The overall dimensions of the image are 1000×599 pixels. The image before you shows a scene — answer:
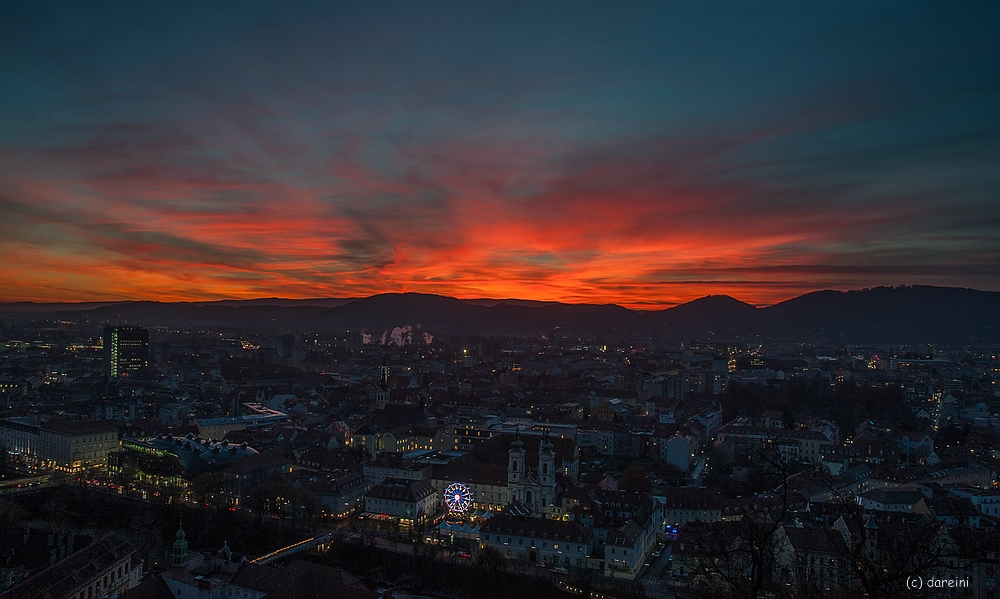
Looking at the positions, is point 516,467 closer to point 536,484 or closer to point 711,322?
point 536,484

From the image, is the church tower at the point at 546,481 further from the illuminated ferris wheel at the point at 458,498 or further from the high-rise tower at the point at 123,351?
the high-rise tower at the point at 123,351

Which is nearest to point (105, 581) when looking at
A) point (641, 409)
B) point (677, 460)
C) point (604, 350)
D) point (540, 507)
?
point (540, 507)

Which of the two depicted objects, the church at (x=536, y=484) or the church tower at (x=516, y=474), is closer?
the church at (x=536, y=484)

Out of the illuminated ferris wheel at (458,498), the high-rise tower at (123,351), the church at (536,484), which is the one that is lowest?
the illuminated ferris wheel at (458,498)

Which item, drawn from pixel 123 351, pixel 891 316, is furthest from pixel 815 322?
pixel 123 351

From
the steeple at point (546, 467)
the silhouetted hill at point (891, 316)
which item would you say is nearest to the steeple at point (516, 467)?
the steeple at point (546, 467)

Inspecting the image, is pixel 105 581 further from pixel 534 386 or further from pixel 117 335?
pixel 117 335

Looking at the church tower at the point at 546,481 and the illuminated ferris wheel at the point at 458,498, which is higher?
the church tower at the point at 546,481

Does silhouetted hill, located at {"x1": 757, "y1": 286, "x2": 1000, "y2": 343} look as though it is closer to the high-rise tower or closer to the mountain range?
the mountain range
